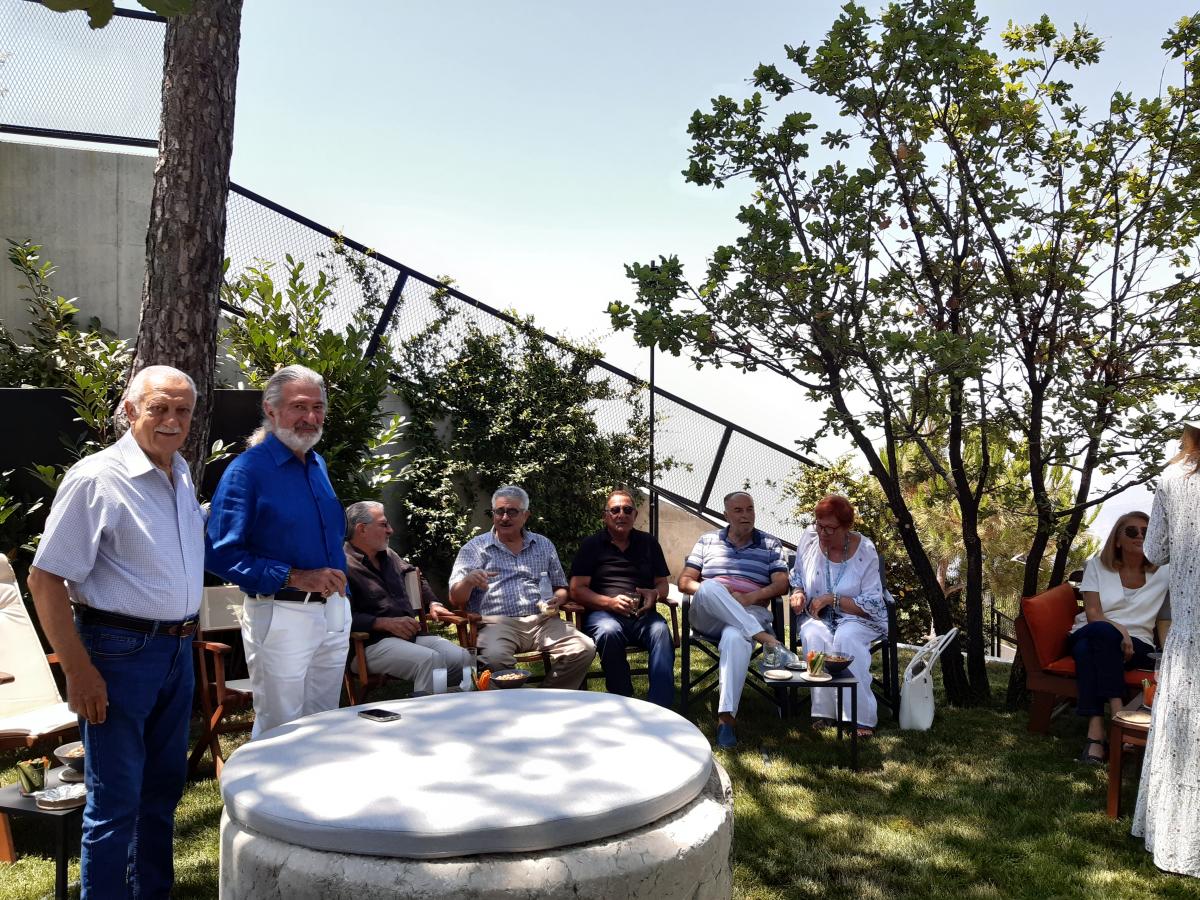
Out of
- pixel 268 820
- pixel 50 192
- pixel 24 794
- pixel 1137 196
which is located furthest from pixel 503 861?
pixel 50 192

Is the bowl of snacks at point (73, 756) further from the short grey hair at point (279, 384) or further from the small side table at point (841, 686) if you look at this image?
the small side table at point (841, 686)

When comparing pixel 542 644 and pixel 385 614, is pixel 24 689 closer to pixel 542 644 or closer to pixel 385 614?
pixel 385 614

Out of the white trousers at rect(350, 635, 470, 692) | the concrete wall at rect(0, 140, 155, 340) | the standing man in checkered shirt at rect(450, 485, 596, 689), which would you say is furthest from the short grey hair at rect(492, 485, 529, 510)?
the concrete wall at rect(0, 140, 155, 340)

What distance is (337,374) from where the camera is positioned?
6379 millimetres

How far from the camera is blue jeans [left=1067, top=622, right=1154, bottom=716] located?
15.6ft

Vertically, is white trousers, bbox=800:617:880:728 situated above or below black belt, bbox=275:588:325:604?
below

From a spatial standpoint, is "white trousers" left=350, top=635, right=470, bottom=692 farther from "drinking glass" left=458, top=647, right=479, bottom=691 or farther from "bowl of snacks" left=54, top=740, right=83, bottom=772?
"bowl of snacks" left=54, top=740, right=83, bottom=772

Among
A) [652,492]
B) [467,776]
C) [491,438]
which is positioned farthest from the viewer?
[652,492]

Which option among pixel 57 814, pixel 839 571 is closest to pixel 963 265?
pixel 839 571

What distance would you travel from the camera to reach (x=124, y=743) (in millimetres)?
2621

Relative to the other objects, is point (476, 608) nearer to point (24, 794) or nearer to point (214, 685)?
point (214, 685)

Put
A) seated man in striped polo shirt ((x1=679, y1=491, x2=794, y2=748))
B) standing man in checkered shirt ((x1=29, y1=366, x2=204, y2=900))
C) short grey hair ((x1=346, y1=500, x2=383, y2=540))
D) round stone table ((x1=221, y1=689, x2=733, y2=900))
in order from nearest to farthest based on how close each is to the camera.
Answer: round stone table ((x1=221, y1=689, x2=733, y2=900)) < standing man in checkered shirt ((x1=29, y1=366, x2=204, y2=900)) < short grey hair ((x1=346, y1=500, x2=383, y2=540)) < seated man in striped polo shirt ((x1=679, y1=491, x2=794, y2=748))

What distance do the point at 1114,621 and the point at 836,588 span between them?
140 centimetres

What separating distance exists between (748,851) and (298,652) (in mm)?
1776
